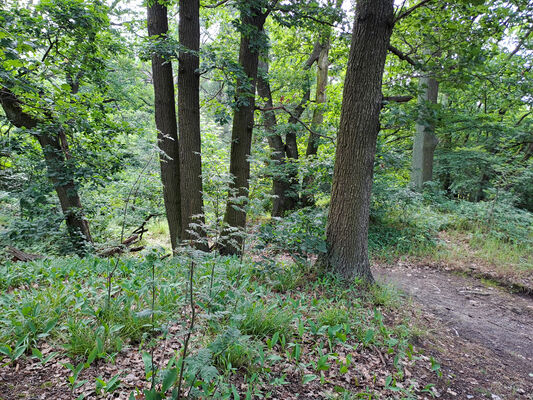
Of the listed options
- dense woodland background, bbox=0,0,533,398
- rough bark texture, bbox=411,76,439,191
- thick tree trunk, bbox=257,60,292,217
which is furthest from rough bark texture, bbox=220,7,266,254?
rough bark texture, bbox=411,76,439,191

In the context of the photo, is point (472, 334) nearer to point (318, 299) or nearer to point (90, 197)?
point (318, 299)

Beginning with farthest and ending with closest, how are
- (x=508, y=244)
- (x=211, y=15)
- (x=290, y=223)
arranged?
(x=211, y=15) → (x=508, y=244) → (x=290, y=223)

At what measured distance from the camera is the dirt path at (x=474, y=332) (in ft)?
8.95

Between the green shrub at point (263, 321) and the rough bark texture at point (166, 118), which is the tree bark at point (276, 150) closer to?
the rough bark texture at point (166, 118)

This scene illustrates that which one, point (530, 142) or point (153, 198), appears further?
point (530, 142)

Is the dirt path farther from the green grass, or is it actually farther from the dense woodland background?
the green grass

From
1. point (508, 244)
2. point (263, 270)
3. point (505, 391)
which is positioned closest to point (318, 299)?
point (263, 270)

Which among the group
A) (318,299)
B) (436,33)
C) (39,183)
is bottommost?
(318,299)

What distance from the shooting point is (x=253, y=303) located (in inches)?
120

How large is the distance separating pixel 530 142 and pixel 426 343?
10.6 metres

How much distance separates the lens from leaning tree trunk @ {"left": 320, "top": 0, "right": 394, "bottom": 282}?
12.5ft

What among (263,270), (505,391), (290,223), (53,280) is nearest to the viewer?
(505,391)

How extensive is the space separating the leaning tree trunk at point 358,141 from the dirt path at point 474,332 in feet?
4.12

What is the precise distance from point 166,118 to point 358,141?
4.10 m
